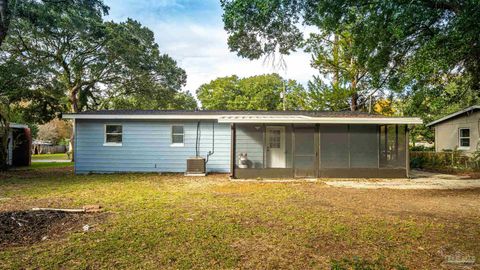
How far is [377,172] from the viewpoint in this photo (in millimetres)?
11688

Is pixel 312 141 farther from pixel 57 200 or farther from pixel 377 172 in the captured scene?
pixel 57 200

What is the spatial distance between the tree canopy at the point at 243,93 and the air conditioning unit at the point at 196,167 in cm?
2769

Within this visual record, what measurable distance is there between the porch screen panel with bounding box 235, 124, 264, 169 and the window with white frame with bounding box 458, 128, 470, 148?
36.8ft

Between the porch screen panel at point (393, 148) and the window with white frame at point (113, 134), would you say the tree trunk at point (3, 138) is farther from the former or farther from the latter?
the porch screen panel at point (393, 148)

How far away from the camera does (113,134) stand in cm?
1323

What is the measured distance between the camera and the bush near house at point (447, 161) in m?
14.1

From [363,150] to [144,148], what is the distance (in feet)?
29.2

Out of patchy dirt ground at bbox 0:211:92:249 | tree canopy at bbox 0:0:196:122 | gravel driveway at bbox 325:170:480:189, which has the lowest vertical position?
patchy dirt ground at bbox 0:211:92:249

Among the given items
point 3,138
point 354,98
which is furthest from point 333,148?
point 3,138

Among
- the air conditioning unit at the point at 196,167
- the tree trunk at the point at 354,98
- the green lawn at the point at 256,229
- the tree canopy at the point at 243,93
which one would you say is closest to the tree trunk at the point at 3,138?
the green lawn at the point at 256,229

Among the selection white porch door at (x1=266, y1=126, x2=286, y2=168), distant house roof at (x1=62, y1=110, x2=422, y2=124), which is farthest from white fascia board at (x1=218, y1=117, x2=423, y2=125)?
white porch door at (x1=266, y1=126, x2=286, y2=168)

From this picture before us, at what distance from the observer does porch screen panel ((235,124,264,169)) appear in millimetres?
12508

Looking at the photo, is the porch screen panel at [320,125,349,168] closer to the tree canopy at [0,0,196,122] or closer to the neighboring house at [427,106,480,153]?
the neighboring house at [427,106,480,153]

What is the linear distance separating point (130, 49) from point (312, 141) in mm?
12350
